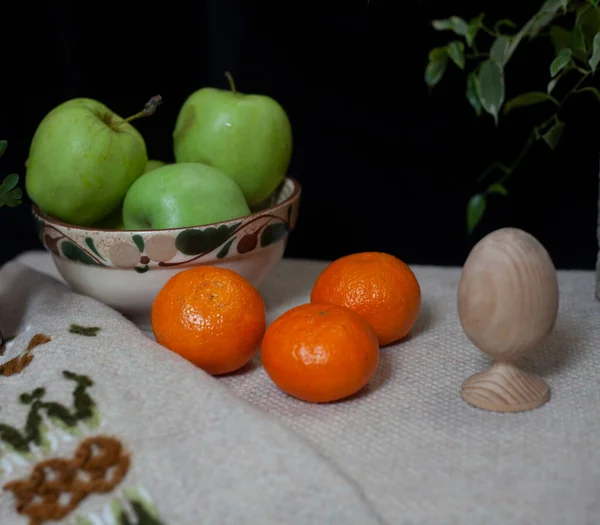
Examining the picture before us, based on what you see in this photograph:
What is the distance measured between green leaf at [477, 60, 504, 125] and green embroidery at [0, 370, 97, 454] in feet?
1.70

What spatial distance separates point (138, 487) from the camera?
0.52 metres

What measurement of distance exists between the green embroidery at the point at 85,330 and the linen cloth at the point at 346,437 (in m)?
0.01

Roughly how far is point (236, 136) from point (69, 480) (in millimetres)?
434

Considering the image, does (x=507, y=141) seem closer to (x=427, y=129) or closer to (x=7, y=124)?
(x=427, y=129)

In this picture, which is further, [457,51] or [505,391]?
[457,51]

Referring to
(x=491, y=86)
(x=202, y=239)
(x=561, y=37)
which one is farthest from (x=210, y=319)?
(x=561, y=37)

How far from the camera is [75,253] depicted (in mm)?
787

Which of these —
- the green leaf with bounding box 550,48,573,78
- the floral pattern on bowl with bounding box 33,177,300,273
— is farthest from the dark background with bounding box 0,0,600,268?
the floral pattern on bowl with bounding box 33,177,300,273

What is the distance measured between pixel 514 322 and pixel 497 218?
1.71 ft

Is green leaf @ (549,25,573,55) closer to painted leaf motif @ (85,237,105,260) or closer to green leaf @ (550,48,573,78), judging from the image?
green leaf @ (550,48,573,78)

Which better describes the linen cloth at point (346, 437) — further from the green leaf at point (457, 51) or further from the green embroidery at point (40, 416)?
the green leaf at point (457, 51)

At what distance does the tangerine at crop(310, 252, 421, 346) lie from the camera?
2.41ft

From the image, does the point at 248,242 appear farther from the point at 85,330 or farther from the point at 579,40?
the point at 579,40

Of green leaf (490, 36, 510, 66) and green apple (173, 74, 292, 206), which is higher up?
green leaf (490, 36, 510, 66)
